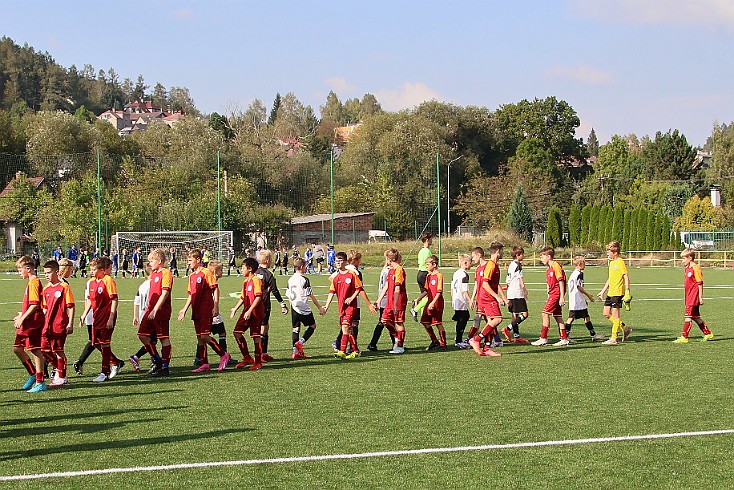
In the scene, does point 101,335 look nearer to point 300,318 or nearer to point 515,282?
point 300,318

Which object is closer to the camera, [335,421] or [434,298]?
[335,421]

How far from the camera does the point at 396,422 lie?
28.9 feet

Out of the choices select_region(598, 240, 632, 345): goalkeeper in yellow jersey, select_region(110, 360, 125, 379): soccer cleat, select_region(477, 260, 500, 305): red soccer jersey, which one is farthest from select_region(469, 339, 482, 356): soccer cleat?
select_region(110, 360, 125, 379): soccer cleat

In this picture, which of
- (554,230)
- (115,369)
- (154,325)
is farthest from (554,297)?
(554,230)

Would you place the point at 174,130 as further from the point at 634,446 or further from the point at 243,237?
the point at 634,446

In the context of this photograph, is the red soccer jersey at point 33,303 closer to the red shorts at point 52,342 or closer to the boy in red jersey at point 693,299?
the red shorts at point 52,342

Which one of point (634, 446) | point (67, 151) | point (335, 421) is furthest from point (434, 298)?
point (67, 151)

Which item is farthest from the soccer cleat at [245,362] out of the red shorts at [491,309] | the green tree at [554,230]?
the green tree at [554,230]

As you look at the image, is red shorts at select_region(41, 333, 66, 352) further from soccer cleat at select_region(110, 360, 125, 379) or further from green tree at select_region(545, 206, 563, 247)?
green tree at select_region(545, 206, 563, 247)

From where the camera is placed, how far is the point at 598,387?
425 inches

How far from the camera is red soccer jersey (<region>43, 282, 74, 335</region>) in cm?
1116

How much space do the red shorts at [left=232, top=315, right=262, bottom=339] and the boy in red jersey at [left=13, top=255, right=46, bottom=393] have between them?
8.71 feet

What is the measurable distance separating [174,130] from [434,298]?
72.0m

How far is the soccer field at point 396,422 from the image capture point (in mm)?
6893
